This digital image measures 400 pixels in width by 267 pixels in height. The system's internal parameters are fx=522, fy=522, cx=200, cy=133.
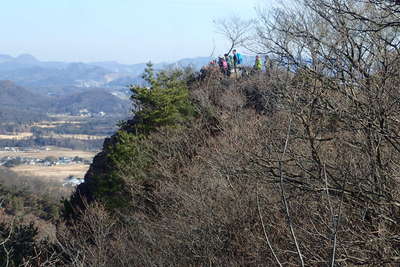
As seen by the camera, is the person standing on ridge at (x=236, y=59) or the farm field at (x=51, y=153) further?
the farm field at (x=51, y=153)

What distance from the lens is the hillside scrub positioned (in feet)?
21.0

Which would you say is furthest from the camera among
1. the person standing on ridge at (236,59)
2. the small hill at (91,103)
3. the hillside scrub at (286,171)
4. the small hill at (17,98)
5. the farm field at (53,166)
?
the small hill at (17,98)

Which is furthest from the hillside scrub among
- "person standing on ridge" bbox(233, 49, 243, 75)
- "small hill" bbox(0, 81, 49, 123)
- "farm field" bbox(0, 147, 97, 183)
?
"small hill" bbox(0, 81, 49, 123)

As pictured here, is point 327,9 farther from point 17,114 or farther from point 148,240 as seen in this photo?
point 17,114

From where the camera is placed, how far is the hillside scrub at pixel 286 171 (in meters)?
6.41

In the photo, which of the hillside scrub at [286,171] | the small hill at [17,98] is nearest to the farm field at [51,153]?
the small hill at [17,98]

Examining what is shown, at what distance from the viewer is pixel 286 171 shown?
25.7ft

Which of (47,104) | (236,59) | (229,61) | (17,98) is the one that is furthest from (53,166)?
(17,98)

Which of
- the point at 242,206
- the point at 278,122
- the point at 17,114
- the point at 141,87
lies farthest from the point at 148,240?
the point at 17,114

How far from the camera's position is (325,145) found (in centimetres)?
952

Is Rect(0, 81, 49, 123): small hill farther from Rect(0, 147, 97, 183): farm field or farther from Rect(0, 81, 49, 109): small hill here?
Rect(0, 147, 97, 183): farm field

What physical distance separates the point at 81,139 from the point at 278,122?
4663 inches

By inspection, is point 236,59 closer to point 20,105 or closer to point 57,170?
point 57,170

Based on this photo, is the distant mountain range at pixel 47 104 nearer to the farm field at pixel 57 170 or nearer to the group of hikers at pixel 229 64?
the farm field at pixel 57 170
